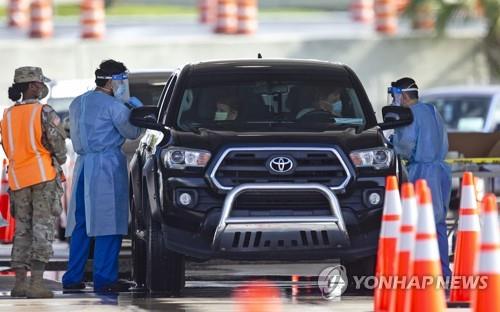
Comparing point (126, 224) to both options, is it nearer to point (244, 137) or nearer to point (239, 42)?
point (244, 137)

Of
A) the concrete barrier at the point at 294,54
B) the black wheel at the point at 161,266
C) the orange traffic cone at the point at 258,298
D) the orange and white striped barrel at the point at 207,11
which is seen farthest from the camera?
the orange and white striped barrel at the point at 207,11

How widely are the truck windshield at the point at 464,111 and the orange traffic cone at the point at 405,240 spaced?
13653mm

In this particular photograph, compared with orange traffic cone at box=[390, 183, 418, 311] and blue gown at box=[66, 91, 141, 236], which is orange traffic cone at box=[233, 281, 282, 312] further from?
blue gown at box=[66, 91, 141, 236]

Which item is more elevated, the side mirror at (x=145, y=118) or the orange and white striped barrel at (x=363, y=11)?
the orange and white striped barrel at (x=363, y=11)

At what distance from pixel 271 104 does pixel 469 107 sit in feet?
36.5

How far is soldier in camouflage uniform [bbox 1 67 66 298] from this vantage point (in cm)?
1473

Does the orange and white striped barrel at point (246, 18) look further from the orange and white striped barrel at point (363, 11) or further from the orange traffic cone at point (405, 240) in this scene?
the orange traffic cone at point (405, 240)

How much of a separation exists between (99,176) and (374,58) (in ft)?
72.6

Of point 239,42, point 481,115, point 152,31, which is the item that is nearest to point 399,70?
point 239,42

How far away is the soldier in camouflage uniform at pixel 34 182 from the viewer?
1473 cm

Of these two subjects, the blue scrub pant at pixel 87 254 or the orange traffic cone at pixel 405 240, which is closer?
the orange traffic cone at pixel 405 240

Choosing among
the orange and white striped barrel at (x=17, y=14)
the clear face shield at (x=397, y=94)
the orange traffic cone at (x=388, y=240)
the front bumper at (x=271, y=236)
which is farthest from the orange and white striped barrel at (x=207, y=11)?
the orange traffic cone at (x=388, y=240)

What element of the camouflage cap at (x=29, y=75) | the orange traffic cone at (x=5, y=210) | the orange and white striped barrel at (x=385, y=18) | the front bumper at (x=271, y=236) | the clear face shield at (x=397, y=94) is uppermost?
the orange and white striped barrel at (x=385, y=18)

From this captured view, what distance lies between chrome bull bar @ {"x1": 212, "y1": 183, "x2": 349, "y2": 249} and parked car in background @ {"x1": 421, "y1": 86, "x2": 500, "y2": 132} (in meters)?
11.2
